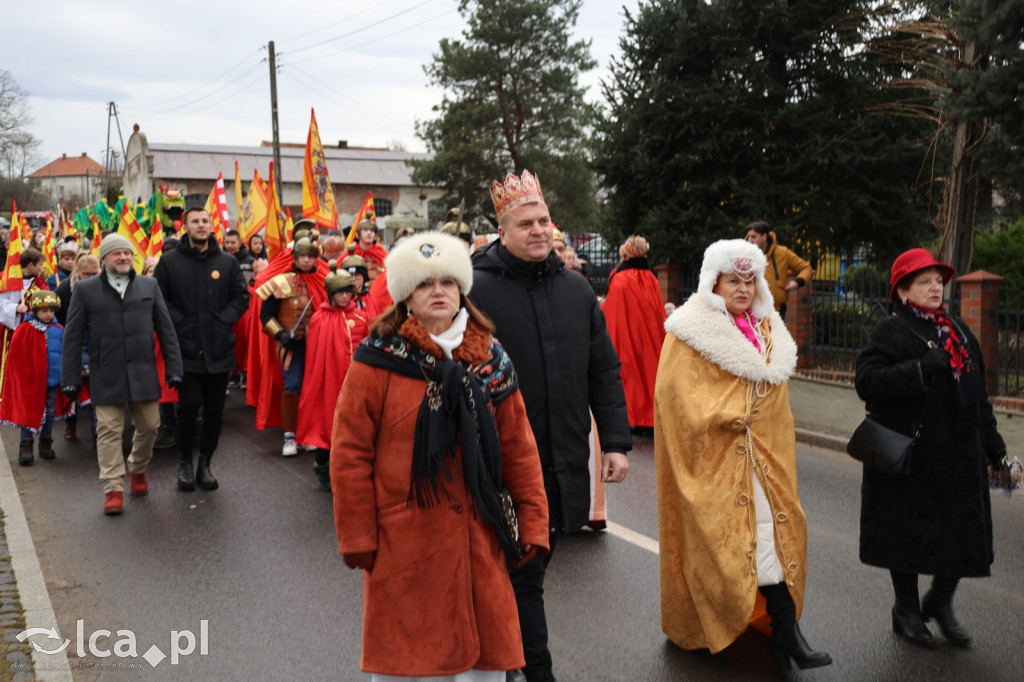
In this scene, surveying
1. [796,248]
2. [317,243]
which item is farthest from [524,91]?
[317,243]

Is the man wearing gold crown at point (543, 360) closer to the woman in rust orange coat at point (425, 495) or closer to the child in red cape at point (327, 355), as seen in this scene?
the woman in rust orange coat at point (425, 495)

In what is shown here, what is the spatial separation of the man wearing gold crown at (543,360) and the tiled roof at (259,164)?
5589cm

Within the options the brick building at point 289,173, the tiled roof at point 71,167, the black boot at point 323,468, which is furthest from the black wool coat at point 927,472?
the tiled roof at point 71,167

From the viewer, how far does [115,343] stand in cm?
723

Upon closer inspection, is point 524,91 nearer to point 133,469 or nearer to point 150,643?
point 133,469

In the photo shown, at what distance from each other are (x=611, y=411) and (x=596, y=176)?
13236 mm

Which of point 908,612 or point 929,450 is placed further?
point 908,612

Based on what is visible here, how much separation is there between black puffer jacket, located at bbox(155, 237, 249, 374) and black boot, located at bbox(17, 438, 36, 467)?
234 cm

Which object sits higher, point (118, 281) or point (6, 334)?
point (118, 281)

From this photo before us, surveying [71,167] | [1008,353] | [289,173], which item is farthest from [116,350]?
[71,167]

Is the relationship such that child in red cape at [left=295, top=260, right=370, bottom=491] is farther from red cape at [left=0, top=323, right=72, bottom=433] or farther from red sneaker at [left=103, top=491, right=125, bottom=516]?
red cape at [left=0, top=323, right=72, bottom=433]

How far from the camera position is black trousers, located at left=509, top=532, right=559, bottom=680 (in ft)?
12.8

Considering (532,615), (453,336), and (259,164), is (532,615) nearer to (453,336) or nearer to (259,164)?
(453,336)

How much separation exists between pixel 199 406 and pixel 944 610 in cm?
549
